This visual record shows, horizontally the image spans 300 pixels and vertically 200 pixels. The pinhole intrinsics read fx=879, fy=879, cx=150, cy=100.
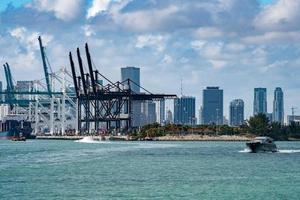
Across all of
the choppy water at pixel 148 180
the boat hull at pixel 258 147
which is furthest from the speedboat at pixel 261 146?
the choppy water at pixel 148 180

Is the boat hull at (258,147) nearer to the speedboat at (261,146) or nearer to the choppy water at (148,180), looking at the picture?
the speedboat at (261,146)

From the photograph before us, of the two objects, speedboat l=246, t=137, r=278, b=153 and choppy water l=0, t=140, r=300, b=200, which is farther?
speedboat l=246, t=137, r=278, b=153

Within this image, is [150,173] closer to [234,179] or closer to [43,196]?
[234,179]

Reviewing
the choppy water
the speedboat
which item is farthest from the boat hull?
the choppy water

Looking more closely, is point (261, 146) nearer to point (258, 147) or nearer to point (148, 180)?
point (258, 147)

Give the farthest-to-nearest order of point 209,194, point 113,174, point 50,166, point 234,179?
point 50,166
point 113,174
point 234,179
point 209,194

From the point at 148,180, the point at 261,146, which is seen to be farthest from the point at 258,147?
the point at 148,180

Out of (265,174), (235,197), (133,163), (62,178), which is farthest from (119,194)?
(133,163)

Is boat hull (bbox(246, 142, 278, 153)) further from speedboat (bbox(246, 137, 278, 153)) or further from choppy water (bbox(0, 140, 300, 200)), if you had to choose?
choppy water (bbox(0, 140, 300, 200))

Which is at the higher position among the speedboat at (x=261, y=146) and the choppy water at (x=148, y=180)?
the speedboat at (x=261, y=146)

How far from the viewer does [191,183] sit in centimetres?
5834

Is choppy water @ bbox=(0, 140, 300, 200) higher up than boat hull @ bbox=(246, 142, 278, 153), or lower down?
lower down

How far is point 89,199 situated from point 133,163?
36265 mm

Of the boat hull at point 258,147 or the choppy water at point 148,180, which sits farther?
the boat hull at point 258,147
